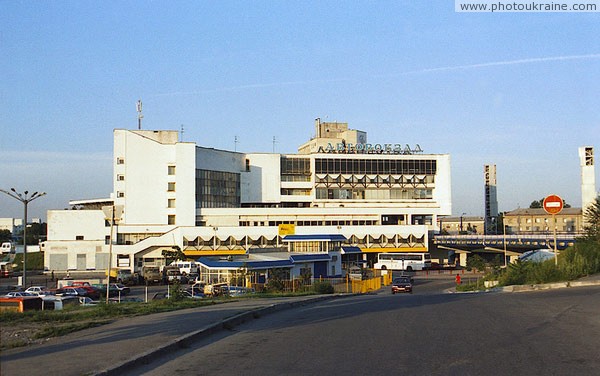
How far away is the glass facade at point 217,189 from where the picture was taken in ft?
323

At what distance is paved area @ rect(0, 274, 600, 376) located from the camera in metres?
9.97

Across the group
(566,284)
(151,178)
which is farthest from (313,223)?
(566,284)

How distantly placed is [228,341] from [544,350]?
6333mm

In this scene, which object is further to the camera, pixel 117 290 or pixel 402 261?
pixel 402 261

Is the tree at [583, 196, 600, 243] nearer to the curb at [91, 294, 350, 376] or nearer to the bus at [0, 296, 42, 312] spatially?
the curb at [91, 294, 350, 376]

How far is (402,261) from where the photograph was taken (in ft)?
302

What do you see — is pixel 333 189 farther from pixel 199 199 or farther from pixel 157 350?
pixel 157 350

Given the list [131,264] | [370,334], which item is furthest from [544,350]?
[131,264]

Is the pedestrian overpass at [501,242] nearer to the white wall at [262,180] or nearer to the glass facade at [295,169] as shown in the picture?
the glass facade at [295,169]

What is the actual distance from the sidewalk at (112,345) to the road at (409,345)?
1.14ft

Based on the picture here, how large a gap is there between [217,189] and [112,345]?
→ 89520 millimetres

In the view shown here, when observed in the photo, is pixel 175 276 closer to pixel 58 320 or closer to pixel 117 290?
pixel 117 290

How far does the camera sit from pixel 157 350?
1170cm

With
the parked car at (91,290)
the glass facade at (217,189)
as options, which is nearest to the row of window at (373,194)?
the glass facade at (217,189)
